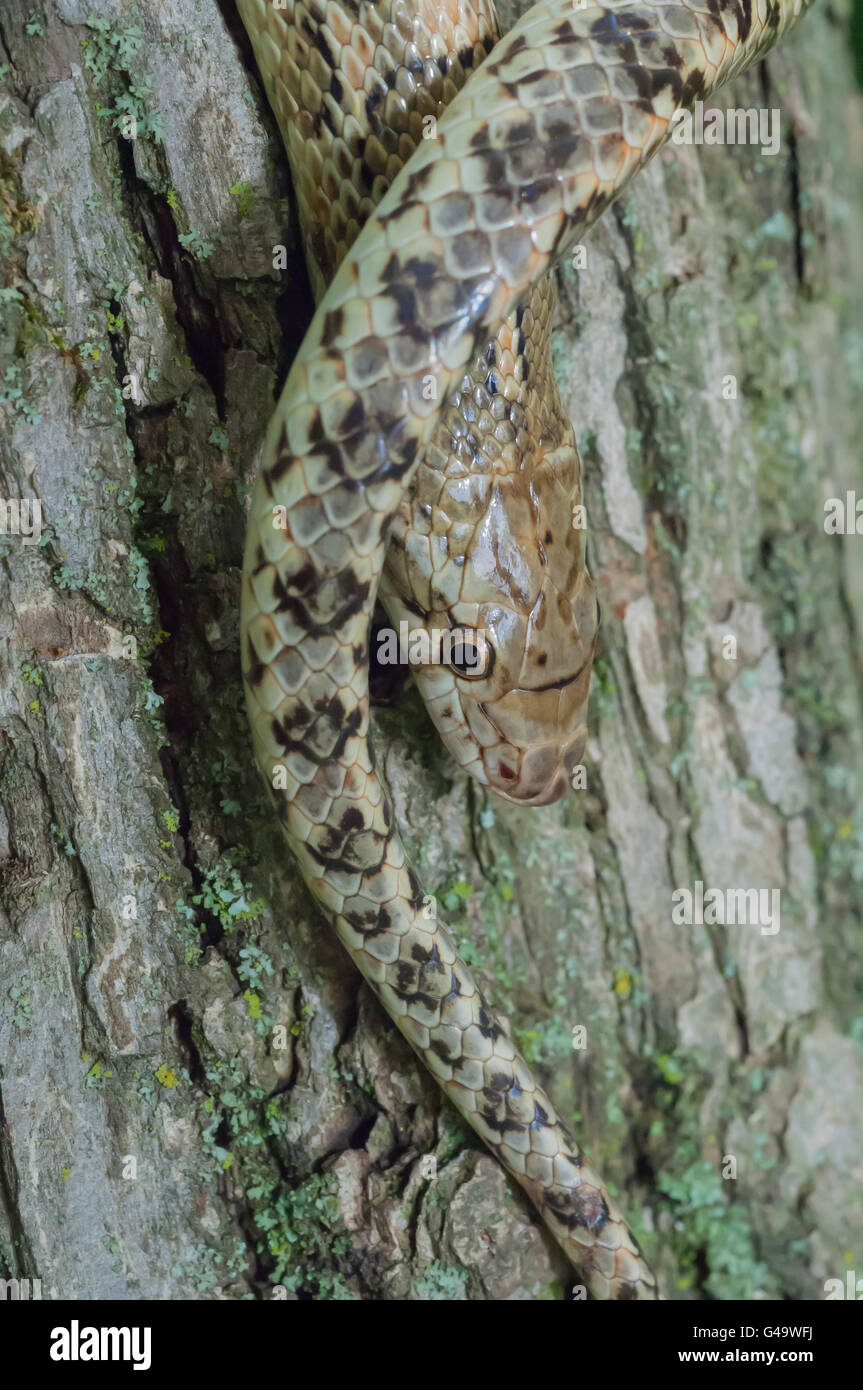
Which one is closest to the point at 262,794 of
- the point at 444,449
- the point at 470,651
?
the point at 470,651

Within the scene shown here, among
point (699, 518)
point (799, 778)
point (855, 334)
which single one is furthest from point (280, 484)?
point (855, 334)

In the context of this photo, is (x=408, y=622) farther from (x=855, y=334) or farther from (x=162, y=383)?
(x=855, y=334)

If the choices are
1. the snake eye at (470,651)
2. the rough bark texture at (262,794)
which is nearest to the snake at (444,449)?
the snake eye at (470,651)

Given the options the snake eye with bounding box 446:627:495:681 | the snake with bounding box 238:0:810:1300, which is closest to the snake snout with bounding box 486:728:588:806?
the snake with bounding box 238:0:810:1300

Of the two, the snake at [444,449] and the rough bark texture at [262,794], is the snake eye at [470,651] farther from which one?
the rough bark texture at [262,794]

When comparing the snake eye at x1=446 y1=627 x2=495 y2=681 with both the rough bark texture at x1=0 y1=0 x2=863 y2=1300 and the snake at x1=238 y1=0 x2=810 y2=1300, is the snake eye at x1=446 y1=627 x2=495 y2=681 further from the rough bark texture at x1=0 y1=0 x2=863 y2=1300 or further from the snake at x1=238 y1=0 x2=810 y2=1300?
the rough bark texture at x1=0 y1=0 x2=863 y2=1300

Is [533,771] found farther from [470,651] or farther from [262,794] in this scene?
[262,794]
